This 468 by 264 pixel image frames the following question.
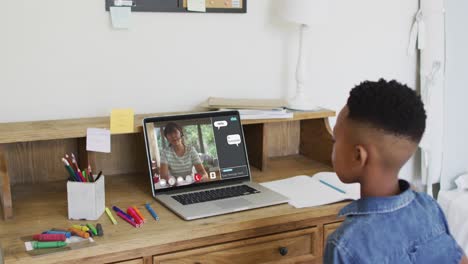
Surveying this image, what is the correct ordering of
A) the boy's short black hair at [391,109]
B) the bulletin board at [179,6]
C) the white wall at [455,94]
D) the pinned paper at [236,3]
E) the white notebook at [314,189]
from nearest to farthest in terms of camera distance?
1. the boy's short black hair at [391,109]
2. the white notebook at [314,189]
3. the bulletin board at [179,6]
4. the pinned paper at [236,3]
5. the white wall at [455,94]

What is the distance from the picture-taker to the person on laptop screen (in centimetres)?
181

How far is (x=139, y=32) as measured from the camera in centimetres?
200

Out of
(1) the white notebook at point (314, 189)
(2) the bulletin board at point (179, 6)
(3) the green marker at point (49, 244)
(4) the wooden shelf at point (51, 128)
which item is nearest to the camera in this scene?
(3) the green marker at point (49, 244)

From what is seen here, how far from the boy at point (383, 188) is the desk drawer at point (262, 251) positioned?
41 cm

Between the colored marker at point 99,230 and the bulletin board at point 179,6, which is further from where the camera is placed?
the bulletin board at point 179,6

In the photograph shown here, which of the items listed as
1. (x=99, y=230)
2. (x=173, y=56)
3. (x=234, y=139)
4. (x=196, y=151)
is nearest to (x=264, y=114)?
(x=234, y=139)

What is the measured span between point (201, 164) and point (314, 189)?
1.22 feet

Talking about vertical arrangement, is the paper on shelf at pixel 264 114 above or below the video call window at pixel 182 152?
above

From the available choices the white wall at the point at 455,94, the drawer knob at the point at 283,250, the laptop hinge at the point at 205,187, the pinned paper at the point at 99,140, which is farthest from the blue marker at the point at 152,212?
the white wall at the point at 455,94

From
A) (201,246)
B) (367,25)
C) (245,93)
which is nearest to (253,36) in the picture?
(245,93)

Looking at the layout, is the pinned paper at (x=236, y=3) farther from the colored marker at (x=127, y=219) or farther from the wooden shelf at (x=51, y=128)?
the colored marker at (x=127, y=219)

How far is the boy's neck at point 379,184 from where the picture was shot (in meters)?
1.27

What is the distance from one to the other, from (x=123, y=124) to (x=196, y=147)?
24 centimetres

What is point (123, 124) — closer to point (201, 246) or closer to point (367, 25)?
point (201, 246)
